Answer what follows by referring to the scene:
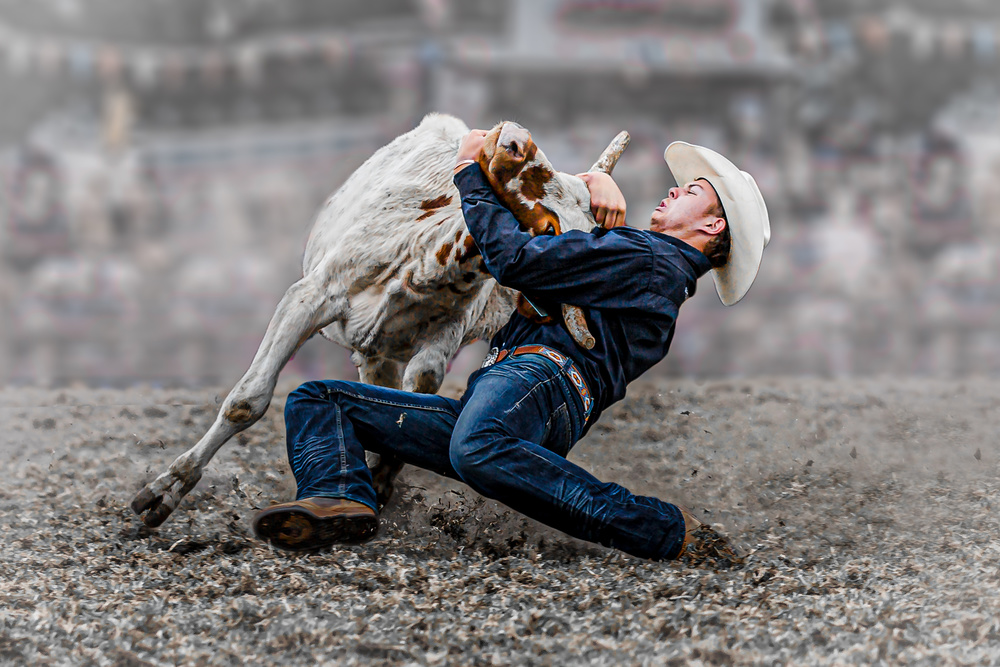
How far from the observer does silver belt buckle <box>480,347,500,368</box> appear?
106 inches

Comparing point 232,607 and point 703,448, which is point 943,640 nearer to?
point 232,607

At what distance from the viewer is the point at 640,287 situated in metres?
2.49

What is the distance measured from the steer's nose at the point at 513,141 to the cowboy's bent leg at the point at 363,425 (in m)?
0.76

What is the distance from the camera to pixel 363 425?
8.72ft

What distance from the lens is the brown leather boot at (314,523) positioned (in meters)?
2.33

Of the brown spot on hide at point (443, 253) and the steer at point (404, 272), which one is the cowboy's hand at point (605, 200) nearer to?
the steer at point (404, 272)

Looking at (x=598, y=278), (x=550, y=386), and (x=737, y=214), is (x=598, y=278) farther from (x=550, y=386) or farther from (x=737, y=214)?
(x=737, y=214)

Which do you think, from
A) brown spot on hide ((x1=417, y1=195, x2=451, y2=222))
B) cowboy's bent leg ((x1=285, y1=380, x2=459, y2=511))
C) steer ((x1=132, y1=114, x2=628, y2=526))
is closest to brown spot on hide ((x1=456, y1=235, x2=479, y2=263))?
steer ((x1=132, y1=114, x2=628, y2=526))

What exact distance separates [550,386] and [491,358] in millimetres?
277

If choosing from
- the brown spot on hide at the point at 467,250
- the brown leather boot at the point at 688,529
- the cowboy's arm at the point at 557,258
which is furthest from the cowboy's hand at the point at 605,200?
the brown leather boot at the point at 688,529

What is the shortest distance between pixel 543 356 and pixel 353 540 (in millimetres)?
729

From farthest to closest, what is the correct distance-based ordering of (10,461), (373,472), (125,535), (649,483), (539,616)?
1. (10,461)
2. (649,483)
3. (373,472)
4. (125,535)
5. (539,616)

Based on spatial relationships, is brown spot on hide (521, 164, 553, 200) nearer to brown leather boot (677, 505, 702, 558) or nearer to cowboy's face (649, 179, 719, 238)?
cowboy's face (649, 179, 719, 238)

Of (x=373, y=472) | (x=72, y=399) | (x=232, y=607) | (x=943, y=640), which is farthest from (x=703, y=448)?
(x=72, y=399)
